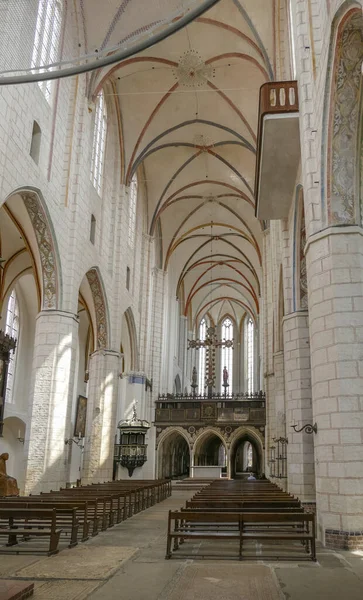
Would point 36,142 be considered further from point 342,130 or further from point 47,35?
point 342,130

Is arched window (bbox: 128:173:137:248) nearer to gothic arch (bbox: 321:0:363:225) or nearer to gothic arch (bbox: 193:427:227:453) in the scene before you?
gothic arch (bbox: 193:427:227:453)

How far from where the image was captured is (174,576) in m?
6.04

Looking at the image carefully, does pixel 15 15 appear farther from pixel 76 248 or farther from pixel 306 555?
pixel 76 248

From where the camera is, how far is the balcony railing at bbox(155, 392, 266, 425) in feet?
92.8

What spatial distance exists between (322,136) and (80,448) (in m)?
21.5

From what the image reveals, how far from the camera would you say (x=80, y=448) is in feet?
88.8

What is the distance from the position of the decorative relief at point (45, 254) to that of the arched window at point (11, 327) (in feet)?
24.2

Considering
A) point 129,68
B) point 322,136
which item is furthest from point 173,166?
point 322,136

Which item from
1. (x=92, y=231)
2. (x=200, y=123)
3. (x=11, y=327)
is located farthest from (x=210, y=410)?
(x=200, y=123)

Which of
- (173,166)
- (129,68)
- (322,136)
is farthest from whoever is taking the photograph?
(173,166)

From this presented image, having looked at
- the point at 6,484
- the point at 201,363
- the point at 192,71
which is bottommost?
the point at 6,484

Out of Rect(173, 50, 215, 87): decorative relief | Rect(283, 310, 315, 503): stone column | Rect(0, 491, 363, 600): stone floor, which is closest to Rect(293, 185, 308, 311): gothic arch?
Rect(283, 310, 315, 503): stone column

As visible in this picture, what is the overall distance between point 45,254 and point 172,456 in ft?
66.1

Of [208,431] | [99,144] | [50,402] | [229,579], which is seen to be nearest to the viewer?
[229,579]
